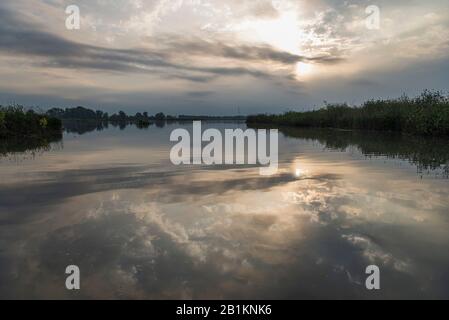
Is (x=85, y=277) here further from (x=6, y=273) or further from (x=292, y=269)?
(x=292, y=269)

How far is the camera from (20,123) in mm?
23984

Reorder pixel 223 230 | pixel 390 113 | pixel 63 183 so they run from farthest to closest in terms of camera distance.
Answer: pixel 390 113, pixel 63 183, pixel 223 230

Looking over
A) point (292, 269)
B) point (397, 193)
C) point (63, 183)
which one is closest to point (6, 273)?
point (292, 269)

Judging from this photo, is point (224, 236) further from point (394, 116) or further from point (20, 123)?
point (394, 116)

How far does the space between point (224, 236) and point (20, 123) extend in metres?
23.6

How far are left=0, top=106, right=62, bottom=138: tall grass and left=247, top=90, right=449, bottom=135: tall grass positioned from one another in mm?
24893

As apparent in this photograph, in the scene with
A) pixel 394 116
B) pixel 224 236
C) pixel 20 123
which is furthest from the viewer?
pixel 394 116

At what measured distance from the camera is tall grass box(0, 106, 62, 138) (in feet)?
73.4

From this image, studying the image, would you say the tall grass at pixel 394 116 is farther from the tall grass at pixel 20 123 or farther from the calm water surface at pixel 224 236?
the tall grass at pixel 20 123

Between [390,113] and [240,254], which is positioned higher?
[390,113]

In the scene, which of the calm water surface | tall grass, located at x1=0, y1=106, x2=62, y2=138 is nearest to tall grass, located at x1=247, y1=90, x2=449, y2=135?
the calm water surface

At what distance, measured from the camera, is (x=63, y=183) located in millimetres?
8156

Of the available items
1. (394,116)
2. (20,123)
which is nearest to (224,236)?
(20,123)
